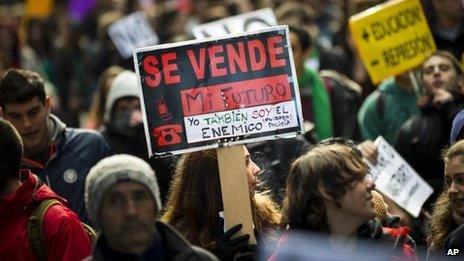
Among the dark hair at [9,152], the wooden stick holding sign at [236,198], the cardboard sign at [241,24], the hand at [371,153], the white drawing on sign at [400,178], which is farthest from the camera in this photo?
the cardboard sign at [241,24]

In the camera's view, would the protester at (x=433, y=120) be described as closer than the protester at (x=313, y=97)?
Yes

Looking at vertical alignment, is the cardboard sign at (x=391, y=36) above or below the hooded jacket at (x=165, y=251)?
above

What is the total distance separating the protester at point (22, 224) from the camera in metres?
6.45

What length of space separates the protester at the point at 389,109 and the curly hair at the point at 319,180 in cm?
401

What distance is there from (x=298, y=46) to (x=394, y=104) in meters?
1.21

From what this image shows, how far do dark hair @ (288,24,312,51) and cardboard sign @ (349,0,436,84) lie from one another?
75 cm

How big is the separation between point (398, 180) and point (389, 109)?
154 cm

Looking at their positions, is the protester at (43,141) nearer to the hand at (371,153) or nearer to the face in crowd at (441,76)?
the hand at (371,153)

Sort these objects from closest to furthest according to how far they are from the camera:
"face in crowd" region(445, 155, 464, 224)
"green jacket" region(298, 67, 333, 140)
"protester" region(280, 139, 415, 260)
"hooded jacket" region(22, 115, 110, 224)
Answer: "protester" region(280, 139, 415, 260)
"face in crowd" region(445, 155, 464, 224)
"hooded jacket" region(22, 115, 110, 224)
"green jacket" region(298, 67, 333, 140)

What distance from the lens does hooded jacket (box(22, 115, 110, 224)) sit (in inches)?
318

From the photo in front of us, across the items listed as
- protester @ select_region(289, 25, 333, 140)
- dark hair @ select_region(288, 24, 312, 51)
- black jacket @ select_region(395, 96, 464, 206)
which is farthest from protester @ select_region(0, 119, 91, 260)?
dark hair @ select_region(288, 24, 312, 51)

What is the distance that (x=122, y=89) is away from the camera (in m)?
10.4

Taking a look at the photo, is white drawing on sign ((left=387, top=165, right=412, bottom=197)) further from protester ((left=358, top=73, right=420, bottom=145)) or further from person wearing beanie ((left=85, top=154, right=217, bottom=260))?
person wearing beanie ((left=85, top=154, right=217, bottom=260))

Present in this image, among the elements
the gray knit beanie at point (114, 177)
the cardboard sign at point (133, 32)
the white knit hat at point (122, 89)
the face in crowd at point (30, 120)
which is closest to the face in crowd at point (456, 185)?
the gray knit beanie at point (114, 177)
